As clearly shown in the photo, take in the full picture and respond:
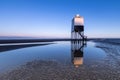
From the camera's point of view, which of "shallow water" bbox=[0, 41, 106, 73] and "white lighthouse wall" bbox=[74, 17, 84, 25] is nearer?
"shallow water" bbox=[0, 41, 106, 73]

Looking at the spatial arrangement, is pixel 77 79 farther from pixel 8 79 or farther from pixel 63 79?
pixel 8 79

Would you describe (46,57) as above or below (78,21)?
below

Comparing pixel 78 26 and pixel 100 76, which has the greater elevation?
pixel 78 26

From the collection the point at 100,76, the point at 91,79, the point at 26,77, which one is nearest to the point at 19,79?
the point at 26,77

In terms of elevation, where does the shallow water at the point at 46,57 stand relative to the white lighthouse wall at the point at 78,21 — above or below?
below

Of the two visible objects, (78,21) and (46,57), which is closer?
(46,57)

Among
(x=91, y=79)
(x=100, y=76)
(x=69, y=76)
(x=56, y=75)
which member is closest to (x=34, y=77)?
(x=56, y=75)

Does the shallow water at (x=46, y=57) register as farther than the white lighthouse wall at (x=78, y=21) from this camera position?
No

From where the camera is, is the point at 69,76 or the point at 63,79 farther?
the point at 69,76

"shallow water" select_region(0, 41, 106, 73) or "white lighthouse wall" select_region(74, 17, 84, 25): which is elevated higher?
"white lighthouse wall" select_region(74, 17, 84, 25)

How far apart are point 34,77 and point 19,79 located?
1.03 metres

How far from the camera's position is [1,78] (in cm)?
991

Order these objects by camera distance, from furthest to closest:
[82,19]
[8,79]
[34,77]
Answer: [82,19], [34,77], [8,79]

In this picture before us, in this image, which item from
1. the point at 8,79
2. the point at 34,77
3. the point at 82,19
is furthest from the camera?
the point at 82,19
